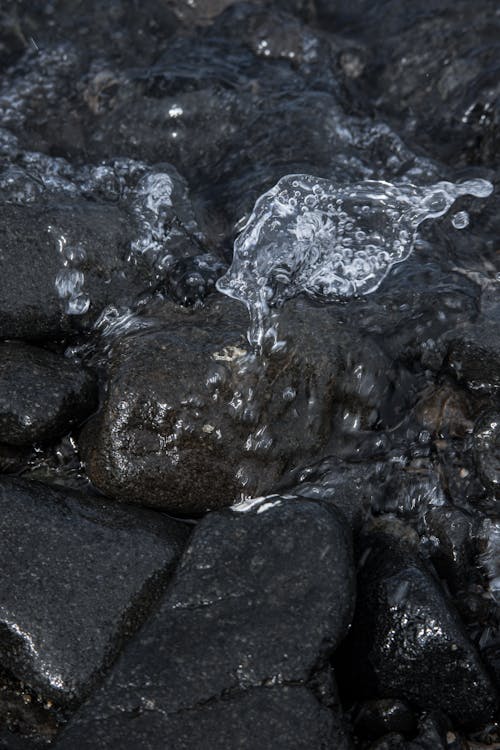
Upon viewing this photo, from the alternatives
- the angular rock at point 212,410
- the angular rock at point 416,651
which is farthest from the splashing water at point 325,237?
the angular rock at point 416,651

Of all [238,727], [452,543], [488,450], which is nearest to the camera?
[238,727]

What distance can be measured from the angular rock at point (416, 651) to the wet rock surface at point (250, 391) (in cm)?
1

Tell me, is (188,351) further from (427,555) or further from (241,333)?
(427,555)

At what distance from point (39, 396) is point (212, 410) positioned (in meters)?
0.83

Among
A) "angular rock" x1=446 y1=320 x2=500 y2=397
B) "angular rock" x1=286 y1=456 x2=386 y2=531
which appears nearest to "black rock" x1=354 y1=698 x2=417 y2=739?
"angular rock" x1=286 y1=456 x2=386 y2=531

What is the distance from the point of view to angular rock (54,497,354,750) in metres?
3.12

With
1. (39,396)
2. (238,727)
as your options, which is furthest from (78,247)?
(238,727)

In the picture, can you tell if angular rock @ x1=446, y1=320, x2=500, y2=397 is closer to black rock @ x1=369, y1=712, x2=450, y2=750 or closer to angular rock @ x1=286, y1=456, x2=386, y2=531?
angular rock @ x1=286, y1=456, x2=386, y2=531

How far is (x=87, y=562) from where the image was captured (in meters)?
3.61

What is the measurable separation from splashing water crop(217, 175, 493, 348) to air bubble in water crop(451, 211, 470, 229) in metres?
0.09

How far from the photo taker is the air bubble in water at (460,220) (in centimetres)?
541

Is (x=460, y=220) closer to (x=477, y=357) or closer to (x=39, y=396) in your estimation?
(x=477, y=357)

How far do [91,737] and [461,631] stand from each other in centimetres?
149

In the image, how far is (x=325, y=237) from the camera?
17.0ft
